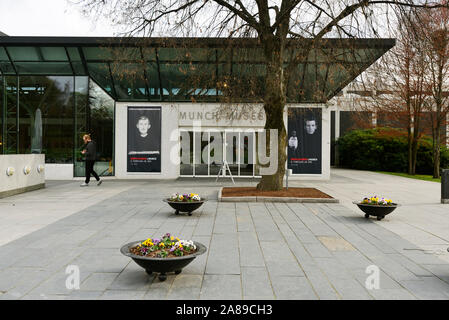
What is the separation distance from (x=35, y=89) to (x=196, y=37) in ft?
39.9

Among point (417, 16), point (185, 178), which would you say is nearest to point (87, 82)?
point (185, 178)

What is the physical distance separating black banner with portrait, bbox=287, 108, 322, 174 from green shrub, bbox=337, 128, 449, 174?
998cm

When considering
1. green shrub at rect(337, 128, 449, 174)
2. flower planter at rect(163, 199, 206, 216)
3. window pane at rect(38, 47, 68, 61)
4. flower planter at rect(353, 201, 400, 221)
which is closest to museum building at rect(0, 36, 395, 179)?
window pane at rect(38, 47, 68, 61)

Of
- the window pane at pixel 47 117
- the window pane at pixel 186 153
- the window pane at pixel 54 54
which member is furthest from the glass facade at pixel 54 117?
the window pane at pixel 186 153

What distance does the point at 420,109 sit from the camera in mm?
24297

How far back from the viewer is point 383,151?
3084 cm

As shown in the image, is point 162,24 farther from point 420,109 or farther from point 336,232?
point 420,109

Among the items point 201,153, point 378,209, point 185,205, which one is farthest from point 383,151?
point 185,205

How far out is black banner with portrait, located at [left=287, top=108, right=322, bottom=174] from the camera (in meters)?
20.9

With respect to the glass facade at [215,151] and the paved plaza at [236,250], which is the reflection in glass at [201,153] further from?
the paved plaza at [236,250]

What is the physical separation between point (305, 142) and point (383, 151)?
12881 mm

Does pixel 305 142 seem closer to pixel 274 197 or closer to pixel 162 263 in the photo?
pixel 274 197

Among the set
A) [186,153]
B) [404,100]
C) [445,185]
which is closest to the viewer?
[445,185]

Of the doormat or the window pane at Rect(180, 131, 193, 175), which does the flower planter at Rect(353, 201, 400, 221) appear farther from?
the window pane at Rect(180, 131, 193, 175)
